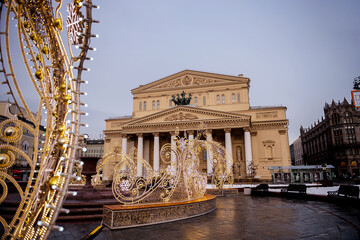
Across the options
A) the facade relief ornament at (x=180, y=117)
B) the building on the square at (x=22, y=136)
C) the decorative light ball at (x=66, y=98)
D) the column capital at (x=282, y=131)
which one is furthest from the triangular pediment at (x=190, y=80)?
the decorative light ball at (x=66, y=98)

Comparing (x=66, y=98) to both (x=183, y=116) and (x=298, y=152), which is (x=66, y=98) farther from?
(x=298, y=152)

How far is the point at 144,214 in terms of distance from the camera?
6.20 m

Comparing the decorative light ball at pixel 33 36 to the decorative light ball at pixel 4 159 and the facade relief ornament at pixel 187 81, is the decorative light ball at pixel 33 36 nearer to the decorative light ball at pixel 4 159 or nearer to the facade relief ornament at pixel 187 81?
the decorative light ball at pixel 4 159

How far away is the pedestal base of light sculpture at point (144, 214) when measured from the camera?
19.2 ft

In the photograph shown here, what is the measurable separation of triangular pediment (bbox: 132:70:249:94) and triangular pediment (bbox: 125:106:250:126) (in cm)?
788

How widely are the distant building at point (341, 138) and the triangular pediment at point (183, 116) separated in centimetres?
4216

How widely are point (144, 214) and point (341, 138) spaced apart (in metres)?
69.2

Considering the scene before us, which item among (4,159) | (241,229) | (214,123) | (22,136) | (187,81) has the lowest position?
(241,229)

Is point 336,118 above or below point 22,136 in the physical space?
above

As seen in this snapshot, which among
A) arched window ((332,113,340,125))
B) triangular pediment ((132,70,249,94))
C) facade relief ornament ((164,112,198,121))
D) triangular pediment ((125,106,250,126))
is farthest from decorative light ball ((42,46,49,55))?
arched window ((332,113,340,125))

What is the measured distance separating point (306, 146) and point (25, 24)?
3832 inches

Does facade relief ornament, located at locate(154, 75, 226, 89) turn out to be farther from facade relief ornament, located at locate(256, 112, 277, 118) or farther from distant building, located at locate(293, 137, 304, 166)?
distant building, located at locate(293, 137, 304, 166)

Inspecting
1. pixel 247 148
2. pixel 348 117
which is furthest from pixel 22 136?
pixel 348 117

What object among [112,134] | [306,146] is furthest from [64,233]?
[306,146]
